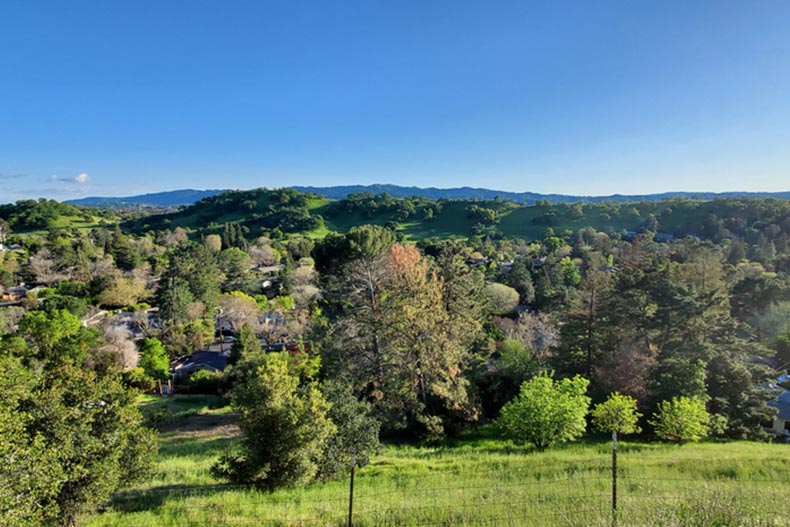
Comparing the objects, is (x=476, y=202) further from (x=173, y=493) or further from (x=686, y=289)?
(x=173, y=493)

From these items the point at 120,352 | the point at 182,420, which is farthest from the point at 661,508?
the point at 120,352

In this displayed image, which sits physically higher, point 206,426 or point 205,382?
point 206,426

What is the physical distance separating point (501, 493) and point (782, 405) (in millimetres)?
22625

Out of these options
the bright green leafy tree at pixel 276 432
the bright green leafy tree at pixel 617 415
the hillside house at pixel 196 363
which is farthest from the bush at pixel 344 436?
the hillside house at pixel 196 363

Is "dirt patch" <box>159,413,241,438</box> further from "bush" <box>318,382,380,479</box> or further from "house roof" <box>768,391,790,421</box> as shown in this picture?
"house roof" <box>768,391,790,421</box>

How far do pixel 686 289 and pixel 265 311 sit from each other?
3672 centimetres

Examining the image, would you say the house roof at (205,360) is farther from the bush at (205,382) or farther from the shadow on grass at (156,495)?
the shadow on grass at (156,495)

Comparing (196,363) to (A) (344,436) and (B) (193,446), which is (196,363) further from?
(A) (344,436)

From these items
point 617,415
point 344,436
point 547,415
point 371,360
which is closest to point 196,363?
point 371,360

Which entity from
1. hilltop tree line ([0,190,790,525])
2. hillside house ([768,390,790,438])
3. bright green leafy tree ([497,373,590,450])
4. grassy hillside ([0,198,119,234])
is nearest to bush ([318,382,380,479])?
hilltop tree line ([0,190,790,525])

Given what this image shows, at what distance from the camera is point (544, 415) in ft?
45.4

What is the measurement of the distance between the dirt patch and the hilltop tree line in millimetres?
1567

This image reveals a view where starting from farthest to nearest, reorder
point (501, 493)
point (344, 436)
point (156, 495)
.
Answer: point (344, 436)
point (156, 495)
point (501, 493)

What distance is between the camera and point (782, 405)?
21047mm
